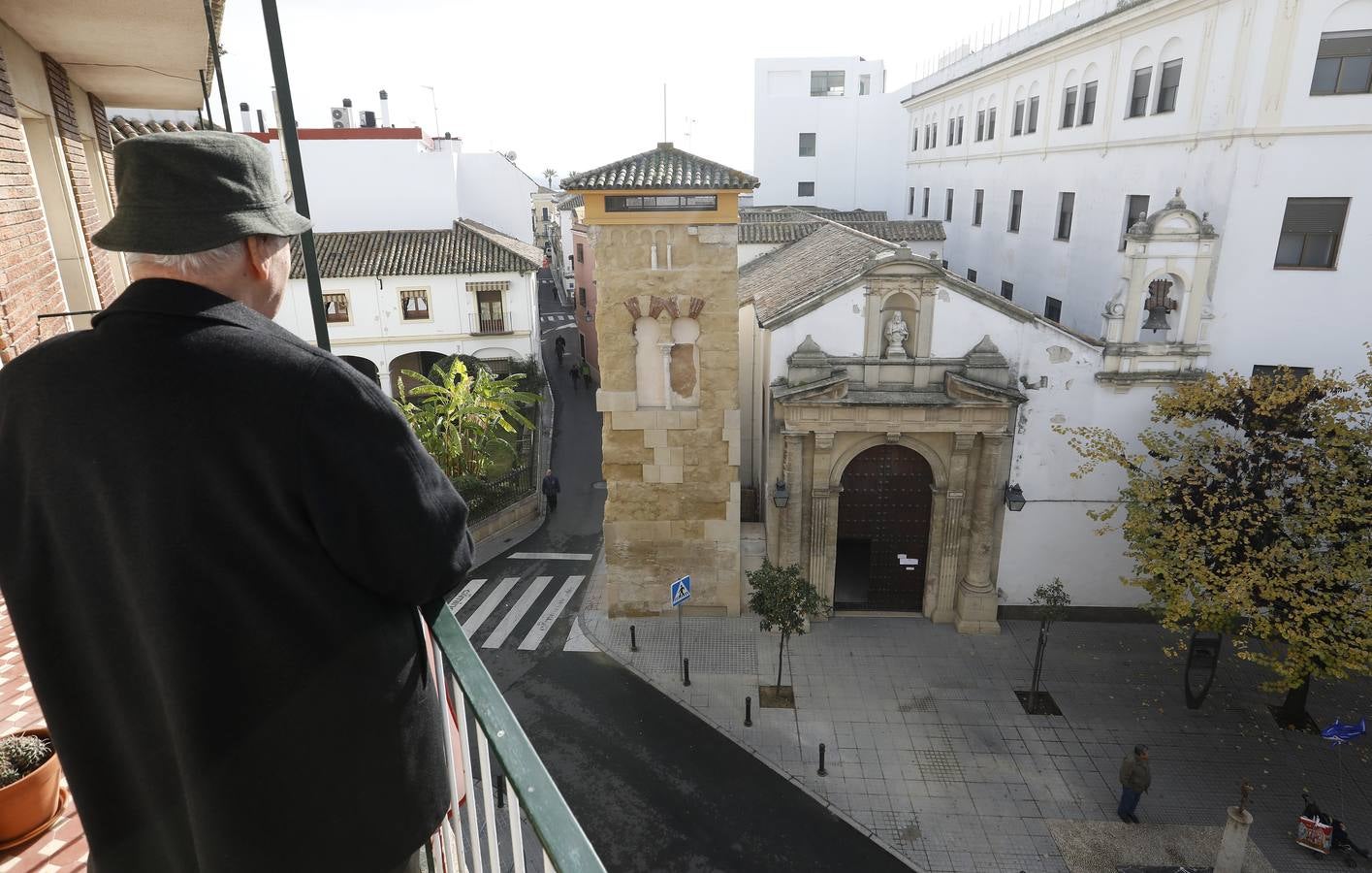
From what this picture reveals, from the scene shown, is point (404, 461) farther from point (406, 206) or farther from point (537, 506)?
point (406, 206)

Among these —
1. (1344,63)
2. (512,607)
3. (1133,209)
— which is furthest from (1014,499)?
(512,607)

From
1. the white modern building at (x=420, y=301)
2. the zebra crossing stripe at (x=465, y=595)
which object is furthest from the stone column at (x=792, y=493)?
the white modern building at (x=420, y=301)

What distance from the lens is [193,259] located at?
1.75 m

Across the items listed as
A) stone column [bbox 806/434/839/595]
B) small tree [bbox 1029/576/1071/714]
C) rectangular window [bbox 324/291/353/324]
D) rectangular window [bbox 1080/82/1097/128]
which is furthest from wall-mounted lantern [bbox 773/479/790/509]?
rectangular window [bbox 324/291/353/324]

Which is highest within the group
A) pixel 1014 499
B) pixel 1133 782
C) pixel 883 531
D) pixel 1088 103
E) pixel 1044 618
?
pixel 1088 103

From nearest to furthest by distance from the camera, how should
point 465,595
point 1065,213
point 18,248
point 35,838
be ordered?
point 35,838, point 18,248, point 465,595, point 1065,213

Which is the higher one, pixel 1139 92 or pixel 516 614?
pixel 1139 92

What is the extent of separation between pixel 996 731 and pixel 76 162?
15.0 meters

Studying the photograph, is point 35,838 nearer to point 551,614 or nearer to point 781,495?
point 781,495

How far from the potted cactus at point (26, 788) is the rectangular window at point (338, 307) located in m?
25.6

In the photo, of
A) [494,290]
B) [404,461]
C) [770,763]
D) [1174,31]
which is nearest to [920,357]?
[770,763]

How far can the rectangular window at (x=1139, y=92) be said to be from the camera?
1764 cm

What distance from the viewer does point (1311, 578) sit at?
11.5 meters

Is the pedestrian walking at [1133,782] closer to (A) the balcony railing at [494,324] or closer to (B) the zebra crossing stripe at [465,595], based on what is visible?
(B) the zebra crossing stripe at [465,595]
